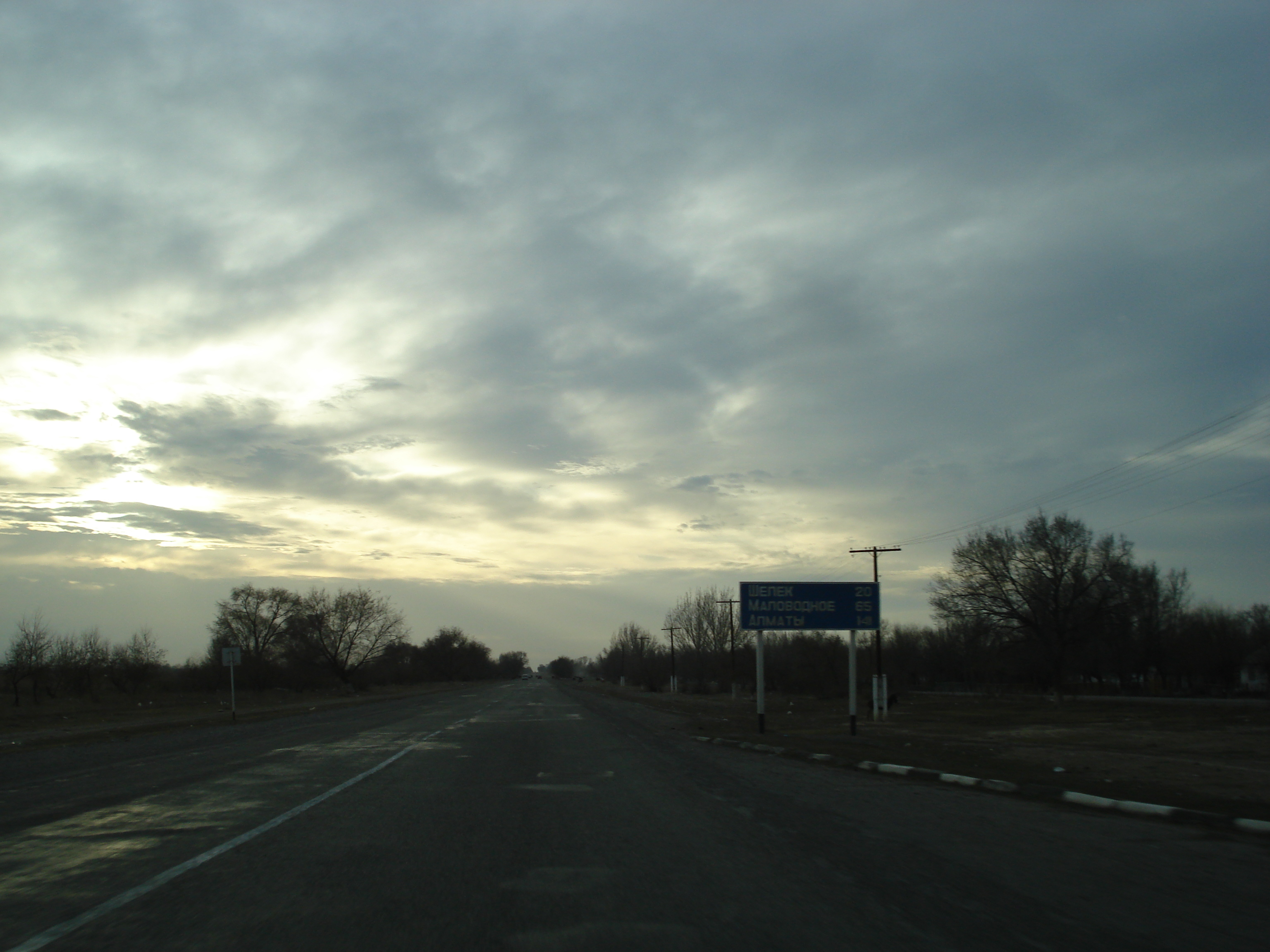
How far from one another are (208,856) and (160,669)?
9556 centimetres

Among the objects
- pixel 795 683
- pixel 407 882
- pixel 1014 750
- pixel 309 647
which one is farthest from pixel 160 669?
pixel 407 882

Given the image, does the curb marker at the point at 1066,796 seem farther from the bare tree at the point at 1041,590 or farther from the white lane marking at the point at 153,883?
the bare tree at the point at 1041,590

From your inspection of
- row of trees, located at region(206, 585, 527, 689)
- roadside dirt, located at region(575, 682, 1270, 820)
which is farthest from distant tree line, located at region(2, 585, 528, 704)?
roadside dirt, located at region(575, 682, 1270, 820)

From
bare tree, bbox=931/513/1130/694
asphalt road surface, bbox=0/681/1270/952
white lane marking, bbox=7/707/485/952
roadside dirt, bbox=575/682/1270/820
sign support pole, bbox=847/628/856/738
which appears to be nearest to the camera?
white lane marking, bbox=7/707/485/952

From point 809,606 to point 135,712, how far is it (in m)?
43.4

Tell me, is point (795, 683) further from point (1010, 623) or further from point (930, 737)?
point (930, 737)

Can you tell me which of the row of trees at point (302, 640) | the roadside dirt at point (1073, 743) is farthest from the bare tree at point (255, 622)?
the roadside dirt at point (1073, 743)

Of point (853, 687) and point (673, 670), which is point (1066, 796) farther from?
point (673, 670)

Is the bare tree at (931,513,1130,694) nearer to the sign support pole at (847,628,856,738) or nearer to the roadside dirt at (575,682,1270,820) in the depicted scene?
the roadside dirt at (575,682,1270,820)

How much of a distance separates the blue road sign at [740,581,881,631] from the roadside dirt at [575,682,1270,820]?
325 cm

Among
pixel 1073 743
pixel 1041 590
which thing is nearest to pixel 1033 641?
pixel 1041 590

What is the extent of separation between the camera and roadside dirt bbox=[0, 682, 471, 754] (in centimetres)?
3006

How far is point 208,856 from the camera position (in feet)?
25.6

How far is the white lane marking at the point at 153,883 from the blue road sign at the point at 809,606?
16.0 meters
